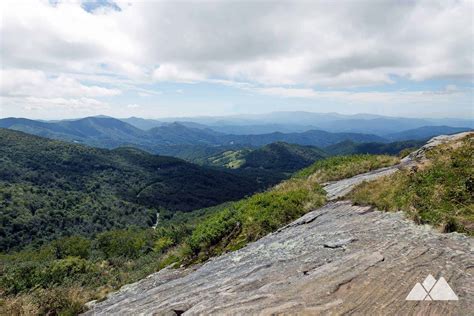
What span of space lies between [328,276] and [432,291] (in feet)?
7.42

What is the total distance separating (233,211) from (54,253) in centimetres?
5842

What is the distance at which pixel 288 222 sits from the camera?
14.8m

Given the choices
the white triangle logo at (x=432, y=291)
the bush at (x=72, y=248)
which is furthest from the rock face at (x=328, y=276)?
the bush at (x=72, y=248)

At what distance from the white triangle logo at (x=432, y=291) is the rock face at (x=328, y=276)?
4.4 inches

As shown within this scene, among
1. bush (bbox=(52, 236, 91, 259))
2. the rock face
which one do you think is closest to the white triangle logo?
the rock face

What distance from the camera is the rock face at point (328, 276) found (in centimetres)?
673

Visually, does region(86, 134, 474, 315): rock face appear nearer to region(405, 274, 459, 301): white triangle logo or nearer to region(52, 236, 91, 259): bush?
region(405, 274, 459, 301): white triangle logo

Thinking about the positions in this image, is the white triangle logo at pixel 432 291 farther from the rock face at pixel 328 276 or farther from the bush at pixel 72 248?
the bush at pixel 72 248

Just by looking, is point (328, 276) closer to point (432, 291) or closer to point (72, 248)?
point (432, 291)

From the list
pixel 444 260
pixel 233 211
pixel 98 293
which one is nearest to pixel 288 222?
pixel 233 211

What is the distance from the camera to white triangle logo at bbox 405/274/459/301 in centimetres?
654

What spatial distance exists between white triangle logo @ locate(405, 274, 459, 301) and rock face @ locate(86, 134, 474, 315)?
0.11 meters

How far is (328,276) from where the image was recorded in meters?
7.87

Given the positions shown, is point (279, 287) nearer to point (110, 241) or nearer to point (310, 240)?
point (310, 240)
